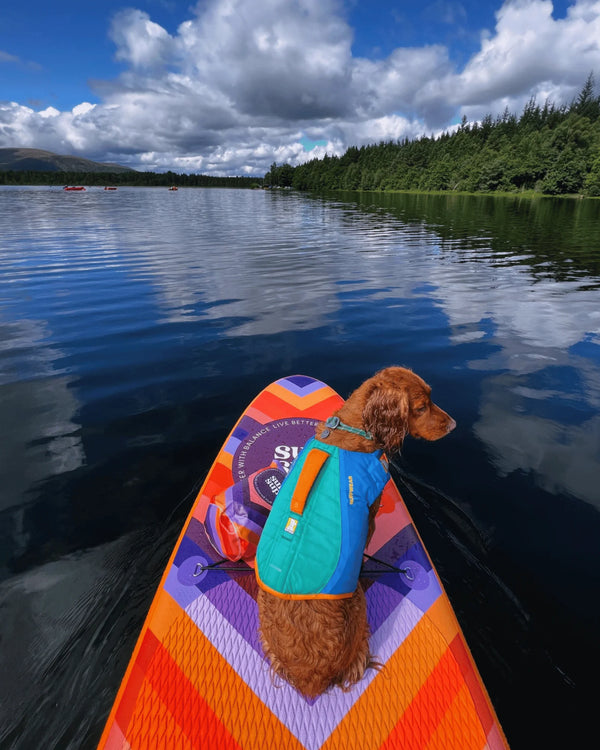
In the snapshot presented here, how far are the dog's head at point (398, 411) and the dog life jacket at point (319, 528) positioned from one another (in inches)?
14.1

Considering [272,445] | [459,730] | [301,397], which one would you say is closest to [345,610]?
[459,730]

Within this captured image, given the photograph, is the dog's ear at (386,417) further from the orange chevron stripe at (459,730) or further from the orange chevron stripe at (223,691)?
the orange chevron stripe at (223,691)

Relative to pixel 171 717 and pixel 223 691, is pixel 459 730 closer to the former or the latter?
pixel 223 691

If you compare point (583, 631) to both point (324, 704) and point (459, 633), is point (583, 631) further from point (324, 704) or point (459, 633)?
point (324, 704)

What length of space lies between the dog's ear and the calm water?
7.44 ft

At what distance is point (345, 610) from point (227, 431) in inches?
179

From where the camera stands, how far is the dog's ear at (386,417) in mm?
3287

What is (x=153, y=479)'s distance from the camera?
5715 mm

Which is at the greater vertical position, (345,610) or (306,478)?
(306,478)

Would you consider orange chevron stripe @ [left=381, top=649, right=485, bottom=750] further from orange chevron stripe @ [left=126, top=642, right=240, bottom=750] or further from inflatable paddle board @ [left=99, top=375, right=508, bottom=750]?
orange chevron stripe @ [left=126, top=642, right=240, bottom=750]

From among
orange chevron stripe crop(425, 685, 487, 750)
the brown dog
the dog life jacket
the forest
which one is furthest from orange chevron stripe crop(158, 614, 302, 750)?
the forest

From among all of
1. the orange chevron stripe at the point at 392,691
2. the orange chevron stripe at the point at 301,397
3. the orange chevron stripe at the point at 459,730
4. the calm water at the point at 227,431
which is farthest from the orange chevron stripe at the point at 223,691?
the orange chevron stripe at the point at 301,397

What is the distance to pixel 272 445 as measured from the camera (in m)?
5.75

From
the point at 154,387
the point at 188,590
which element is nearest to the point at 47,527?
the point at 188,590
